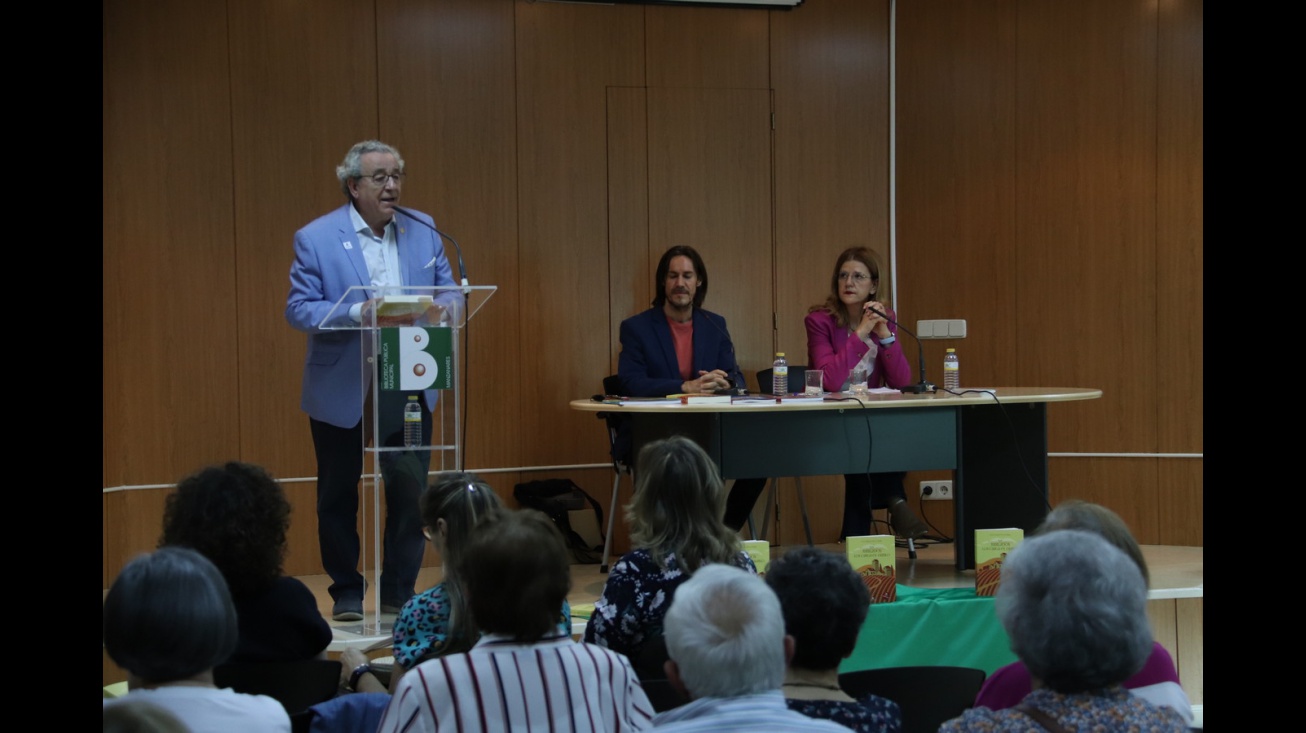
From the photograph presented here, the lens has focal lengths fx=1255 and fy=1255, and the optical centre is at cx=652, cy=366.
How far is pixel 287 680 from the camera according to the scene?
7.68 feet

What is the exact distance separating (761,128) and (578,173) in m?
0.97

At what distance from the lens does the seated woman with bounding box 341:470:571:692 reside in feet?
8.12

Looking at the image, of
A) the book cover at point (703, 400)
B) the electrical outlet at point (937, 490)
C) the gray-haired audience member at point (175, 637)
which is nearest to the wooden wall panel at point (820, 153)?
the electrical outlet at point (937, 490)

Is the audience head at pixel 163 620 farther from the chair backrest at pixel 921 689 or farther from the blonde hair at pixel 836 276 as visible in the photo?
the blonde hair at pixel 836 276

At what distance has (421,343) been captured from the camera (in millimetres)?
3674

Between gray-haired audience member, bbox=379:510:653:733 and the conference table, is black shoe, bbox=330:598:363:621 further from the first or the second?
gray-haired audience member, bbox=379:510:653:733

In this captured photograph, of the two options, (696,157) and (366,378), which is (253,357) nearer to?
(366,378)

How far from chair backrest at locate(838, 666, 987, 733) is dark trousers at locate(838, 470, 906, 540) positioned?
276 cm

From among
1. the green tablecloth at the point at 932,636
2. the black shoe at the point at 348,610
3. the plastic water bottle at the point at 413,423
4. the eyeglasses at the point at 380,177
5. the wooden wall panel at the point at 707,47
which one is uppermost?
the wooden wall panel at the point at 707,47

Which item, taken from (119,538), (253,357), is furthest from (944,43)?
(119,538)

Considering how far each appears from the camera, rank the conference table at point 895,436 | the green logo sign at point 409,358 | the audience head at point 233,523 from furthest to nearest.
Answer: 1. the conference table at point 895,436
2. the green logo sign at point 409,358
3. the audience head at point 233,523

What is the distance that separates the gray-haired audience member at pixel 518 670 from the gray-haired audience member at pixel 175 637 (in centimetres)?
24

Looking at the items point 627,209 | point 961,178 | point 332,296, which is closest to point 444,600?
point 332,296

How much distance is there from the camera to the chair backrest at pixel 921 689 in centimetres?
246
